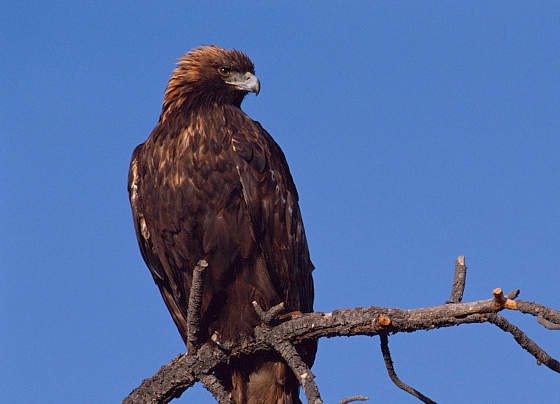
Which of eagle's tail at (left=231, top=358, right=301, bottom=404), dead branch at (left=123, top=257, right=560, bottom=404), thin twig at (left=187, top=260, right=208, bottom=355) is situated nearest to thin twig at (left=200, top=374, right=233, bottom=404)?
dead branch at (left=123, top=257, right=560, bottom=404)

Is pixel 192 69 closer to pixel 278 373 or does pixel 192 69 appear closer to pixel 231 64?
pixel 231 64

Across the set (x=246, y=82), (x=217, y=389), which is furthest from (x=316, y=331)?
(x=246, y=82)

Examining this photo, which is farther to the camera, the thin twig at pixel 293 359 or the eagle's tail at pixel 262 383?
the eagle's tail at pixel 262 383

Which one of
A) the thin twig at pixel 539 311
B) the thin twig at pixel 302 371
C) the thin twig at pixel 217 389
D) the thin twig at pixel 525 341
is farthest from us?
the thin twig at pixel 217 389

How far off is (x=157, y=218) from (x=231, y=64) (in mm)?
1817

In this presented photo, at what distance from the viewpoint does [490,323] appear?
4266mm

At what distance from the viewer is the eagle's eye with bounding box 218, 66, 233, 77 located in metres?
6.62

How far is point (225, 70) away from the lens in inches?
261

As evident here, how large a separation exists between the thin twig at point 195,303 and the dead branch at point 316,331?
11.9 inches

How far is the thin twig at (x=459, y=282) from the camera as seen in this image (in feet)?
16.3

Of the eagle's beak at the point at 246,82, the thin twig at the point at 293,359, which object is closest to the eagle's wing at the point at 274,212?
the eagle's beak at the point at 246,82

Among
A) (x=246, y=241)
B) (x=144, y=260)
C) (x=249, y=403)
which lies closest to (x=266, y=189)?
(x=246, y=241)

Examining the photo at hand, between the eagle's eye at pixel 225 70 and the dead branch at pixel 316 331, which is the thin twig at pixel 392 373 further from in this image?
the eagle's eye at pixel 225 70

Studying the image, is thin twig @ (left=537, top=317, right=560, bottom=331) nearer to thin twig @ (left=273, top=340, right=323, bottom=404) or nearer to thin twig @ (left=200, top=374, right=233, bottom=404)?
thin twig @ (left=273, top=340, right=323, bottom=404)
